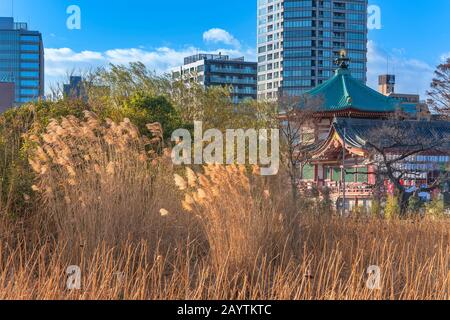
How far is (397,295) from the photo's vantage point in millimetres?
6219

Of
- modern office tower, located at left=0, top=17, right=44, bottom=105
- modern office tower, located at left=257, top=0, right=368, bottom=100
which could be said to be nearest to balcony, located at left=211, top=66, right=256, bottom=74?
modern office tower, located at left=257, top=0, right=368, bottom=100

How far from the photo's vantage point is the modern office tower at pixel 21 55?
10538cm

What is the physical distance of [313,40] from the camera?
312ft

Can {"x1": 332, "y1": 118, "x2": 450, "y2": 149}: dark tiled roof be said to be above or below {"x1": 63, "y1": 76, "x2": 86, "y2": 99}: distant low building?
below

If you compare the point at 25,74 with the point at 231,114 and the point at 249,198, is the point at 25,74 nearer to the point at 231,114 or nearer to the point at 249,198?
the point at 231,114

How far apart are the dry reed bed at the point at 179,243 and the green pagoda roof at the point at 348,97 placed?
73.2 ft

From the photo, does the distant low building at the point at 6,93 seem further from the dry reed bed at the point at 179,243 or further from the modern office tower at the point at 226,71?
the dry reed bed at the point at 179,243

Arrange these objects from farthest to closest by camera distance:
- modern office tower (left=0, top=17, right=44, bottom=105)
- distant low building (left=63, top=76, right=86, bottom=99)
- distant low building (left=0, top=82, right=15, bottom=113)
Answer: modern office tower (left=0, top=17, right=44, bottom=105), distant low building (left=0, top=82, right=15, bottom=113), distant low building (left=63, top=76, right=86, bottom=99)

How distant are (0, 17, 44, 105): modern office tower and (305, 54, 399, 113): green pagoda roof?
75.9m

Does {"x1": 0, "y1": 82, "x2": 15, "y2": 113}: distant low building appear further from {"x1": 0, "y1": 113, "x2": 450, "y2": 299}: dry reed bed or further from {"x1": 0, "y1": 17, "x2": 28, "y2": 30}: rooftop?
{"x1": 0, "y1": 17, "x2": 28, "y2": 30}: rooftop

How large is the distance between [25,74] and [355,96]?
8526 centimetres

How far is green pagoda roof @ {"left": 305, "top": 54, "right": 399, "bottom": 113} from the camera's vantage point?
101 ft

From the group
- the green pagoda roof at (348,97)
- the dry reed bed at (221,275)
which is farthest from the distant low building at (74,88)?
the dry reed bed at (221,275)
